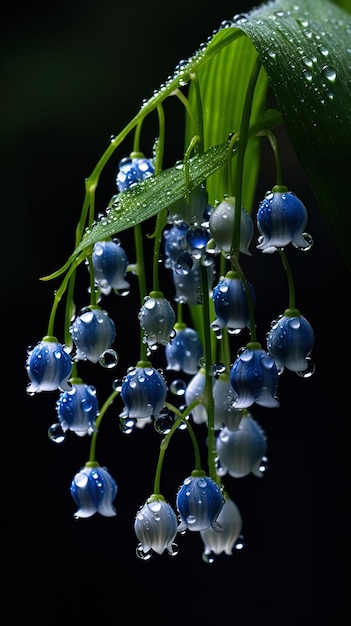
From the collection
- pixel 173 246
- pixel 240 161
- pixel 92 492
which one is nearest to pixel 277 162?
pixel 240 161

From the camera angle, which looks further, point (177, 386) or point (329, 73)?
point (177, 386)

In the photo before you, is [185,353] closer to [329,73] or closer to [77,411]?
[77,411]

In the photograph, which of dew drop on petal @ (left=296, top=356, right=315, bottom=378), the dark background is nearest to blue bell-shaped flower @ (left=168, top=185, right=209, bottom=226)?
dew drop on petal @ (left=296, top=356, right=315, bottom=378)

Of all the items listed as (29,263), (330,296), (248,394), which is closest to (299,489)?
(330,296)

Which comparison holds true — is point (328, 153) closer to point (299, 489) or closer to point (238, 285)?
point (238, 285)

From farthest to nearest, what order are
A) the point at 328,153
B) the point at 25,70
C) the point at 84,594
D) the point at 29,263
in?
the point at 25,70 → the point at 29,263 → the point at 84,594 → the point at 328,153

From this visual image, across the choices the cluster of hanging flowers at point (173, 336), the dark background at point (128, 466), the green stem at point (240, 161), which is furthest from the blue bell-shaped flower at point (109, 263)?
the dark background at point (128, 466)
